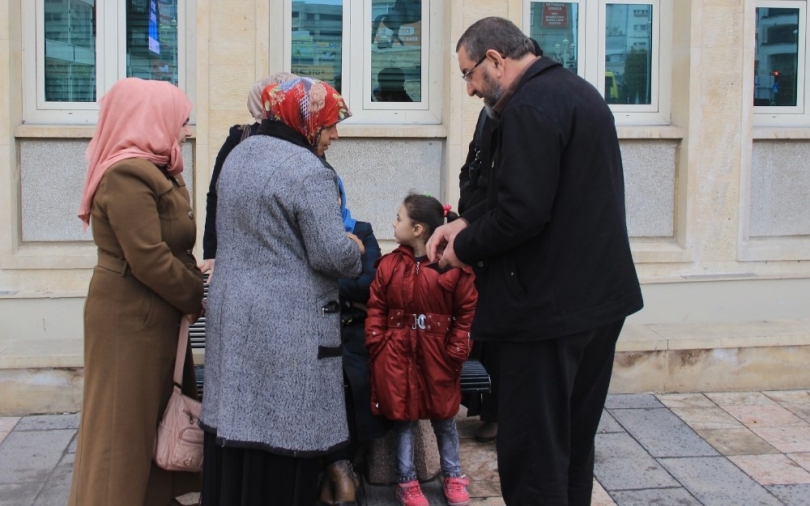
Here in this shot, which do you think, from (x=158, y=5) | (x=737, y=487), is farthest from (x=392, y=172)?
(x=737, y=487)

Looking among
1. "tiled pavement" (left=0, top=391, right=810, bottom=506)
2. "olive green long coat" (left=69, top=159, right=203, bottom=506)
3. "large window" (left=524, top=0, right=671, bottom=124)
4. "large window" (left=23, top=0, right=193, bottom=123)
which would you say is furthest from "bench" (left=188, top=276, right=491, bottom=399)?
"large window" (left=524, top=0, right=671, bottom=124)

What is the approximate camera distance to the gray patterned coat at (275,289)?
3385 millimetres

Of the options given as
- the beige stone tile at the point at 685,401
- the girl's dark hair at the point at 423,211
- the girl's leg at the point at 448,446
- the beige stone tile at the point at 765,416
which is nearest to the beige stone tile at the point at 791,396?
Answer: the beige stone tile at the point at 765,416

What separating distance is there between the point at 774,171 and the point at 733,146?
1.60ft

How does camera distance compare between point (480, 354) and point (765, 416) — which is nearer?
point (480, 354)

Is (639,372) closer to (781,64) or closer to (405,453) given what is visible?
(405,453)

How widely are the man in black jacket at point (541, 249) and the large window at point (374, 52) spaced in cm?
315

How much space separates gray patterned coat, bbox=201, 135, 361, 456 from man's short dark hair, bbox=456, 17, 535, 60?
0.66 m

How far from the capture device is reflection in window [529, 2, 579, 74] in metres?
6.73

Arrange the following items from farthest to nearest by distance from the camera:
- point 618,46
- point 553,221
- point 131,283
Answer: point 618,46, point 131,283, point 553,221

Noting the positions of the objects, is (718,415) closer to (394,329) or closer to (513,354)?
(394,329)

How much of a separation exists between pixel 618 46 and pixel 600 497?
3480 mm

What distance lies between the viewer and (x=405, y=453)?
4.43m

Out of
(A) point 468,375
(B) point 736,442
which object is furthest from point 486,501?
(B) point 736,442
